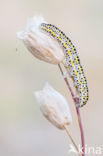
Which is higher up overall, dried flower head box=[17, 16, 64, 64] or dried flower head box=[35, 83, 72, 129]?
dried flower head box=[17, 16, 64, 64]

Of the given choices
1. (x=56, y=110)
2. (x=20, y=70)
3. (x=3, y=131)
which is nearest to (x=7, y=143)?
(x=3, y=131)

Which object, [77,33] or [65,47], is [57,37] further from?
[77,33]

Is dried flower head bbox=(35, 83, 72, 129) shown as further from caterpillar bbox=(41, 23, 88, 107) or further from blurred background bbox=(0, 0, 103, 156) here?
blurred background bbox=(0, 0, 103, 156)

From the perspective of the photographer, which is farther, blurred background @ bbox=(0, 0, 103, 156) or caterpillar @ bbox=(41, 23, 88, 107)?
blurred background @ bbox=(0, 0, 103, 156)

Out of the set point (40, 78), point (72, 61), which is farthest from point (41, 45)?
point (40, 78)

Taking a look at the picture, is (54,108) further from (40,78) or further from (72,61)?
(40,78)

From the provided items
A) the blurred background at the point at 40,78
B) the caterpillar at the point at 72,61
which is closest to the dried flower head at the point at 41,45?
the caterpillar at the point at 72,61

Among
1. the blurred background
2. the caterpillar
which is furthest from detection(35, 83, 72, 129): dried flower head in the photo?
the blurred background
